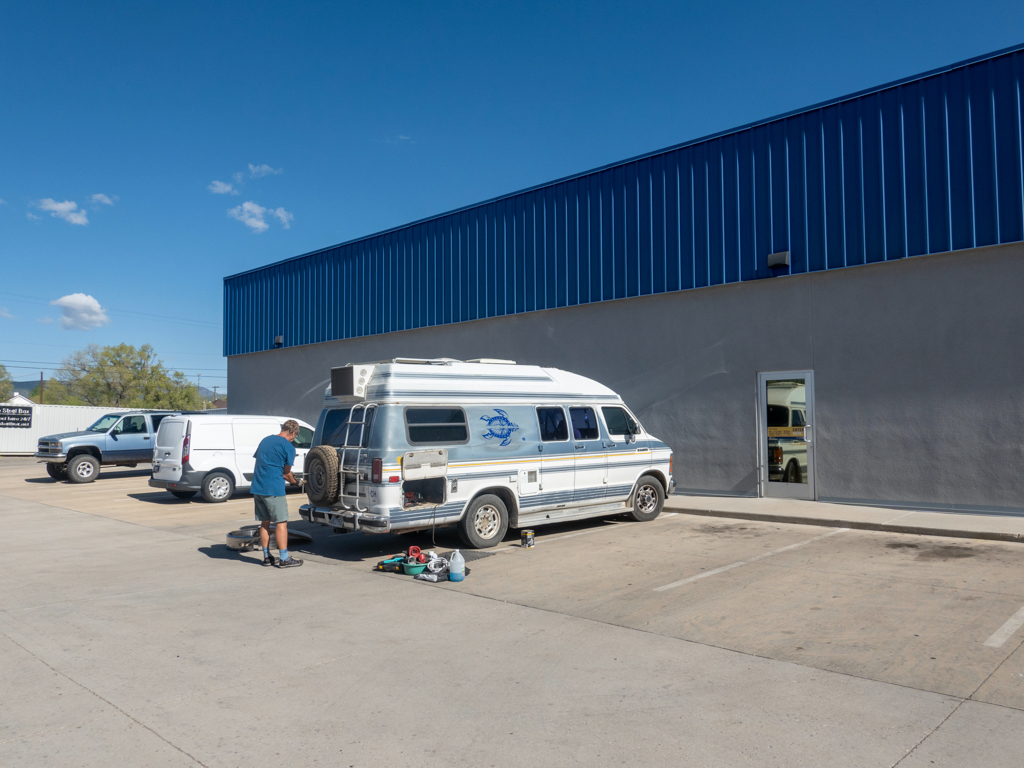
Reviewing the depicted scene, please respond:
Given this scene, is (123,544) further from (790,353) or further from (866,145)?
(866,145)

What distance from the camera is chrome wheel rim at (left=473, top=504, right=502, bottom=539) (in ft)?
31.4

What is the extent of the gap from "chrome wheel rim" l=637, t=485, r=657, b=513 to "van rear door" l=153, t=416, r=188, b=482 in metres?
9.42

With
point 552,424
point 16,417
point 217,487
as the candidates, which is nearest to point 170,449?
point 217,487

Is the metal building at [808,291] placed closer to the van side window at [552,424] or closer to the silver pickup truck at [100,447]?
the van side window at [552,424]

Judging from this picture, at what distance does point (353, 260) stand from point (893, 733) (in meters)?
20.8

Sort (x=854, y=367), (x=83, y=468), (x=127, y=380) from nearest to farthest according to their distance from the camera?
(x=854, y=367) < (x=83, y=468) < (x=127, y=380)

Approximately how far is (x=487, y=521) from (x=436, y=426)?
1.50 m

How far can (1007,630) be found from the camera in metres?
5.78

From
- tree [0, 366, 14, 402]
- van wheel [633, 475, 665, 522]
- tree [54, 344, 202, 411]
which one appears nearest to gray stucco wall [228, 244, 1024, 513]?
van wheel [633, 475, 665, 522]

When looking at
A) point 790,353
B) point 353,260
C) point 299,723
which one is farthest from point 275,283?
point 299,723

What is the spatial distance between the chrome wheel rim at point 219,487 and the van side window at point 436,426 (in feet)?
26.6

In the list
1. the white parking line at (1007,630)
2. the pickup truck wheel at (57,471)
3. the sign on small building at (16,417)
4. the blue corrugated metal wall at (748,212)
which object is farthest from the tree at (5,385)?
the white parking line at (1007,630)

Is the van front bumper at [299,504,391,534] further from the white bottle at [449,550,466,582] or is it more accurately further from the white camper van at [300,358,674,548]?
the white bottle at [449,550,466,582]

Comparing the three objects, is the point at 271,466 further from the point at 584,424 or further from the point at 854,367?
the point at 854,367
